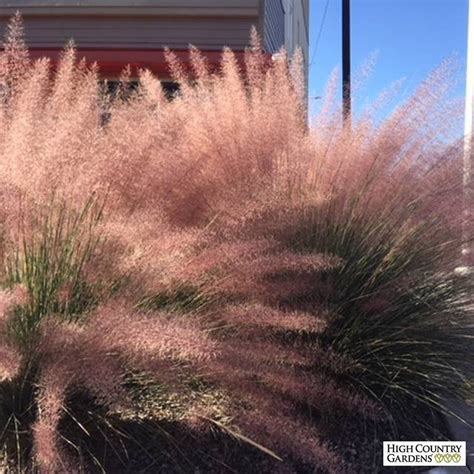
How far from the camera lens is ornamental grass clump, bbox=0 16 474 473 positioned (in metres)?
2.98

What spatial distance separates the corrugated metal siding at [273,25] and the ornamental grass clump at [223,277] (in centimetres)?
587

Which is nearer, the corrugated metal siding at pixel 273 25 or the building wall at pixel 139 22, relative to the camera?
the building wall at pixel 139 22

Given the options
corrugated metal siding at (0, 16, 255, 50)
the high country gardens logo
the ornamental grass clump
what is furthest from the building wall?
the high country gardens logo

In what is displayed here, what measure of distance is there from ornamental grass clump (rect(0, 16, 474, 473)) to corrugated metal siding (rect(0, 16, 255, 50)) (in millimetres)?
5114

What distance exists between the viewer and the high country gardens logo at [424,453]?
3.56 meters

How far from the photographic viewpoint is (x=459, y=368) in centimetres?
397

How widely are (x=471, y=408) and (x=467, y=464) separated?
0.45 m

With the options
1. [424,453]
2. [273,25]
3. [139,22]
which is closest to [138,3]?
[139,22]

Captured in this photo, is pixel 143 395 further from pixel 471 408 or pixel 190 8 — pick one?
pixel 190 8

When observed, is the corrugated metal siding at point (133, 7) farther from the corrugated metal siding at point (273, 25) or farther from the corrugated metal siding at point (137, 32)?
the corrugated metal siding at point (273, 25)

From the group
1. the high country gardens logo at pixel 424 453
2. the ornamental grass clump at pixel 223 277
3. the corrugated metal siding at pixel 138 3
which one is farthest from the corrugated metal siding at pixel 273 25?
the high country gardens logo at pixel 424 453

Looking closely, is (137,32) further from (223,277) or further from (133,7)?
(223,277)

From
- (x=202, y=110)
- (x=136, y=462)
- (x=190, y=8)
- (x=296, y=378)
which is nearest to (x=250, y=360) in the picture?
(x=296, y=378)

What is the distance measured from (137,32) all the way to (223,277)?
693 cm
